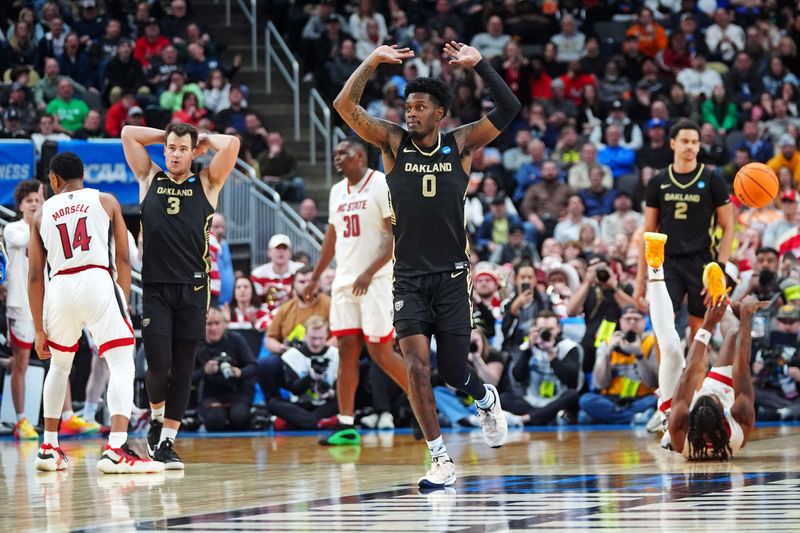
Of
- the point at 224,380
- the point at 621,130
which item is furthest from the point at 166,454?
the point at 621,130

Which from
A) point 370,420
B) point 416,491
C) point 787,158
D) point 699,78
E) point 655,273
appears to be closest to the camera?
point 416,491

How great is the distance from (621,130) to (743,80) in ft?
9.43

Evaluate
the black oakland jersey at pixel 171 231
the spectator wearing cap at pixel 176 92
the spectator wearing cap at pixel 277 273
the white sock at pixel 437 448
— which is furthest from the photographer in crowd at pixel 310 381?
the spectator wearing cap at pixel 176 92

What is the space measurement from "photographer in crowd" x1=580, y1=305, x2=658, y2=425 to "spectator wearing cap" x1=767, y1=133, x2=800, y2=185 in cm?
682

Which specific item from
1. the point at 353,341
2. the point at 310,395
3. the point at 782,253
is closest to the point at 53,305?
the point at 353,341

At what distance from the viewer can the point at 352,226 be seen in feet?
38.8

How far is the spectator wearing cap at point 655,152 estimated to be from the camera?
20891 millimetres

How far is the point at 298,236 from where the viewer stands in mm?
18844

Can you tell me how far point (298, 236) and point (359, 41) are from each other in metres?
6.11

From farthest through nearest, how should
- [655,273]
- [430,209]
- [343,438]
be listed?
1. [343,438]
2. [655,273]
3. [430,209]

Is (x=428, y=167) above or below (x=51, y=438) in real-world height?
above

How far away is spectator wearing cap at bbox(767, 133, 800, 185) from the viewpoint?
66.2 ft

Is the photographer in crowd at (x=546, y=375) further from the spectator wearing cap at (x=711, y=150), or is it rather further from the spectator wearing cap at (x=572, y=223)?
the spectator wearing cap at (x=711, y=150)

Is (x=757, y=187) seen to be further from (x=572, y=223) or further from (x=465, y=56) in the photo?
(x=572, y=223)
